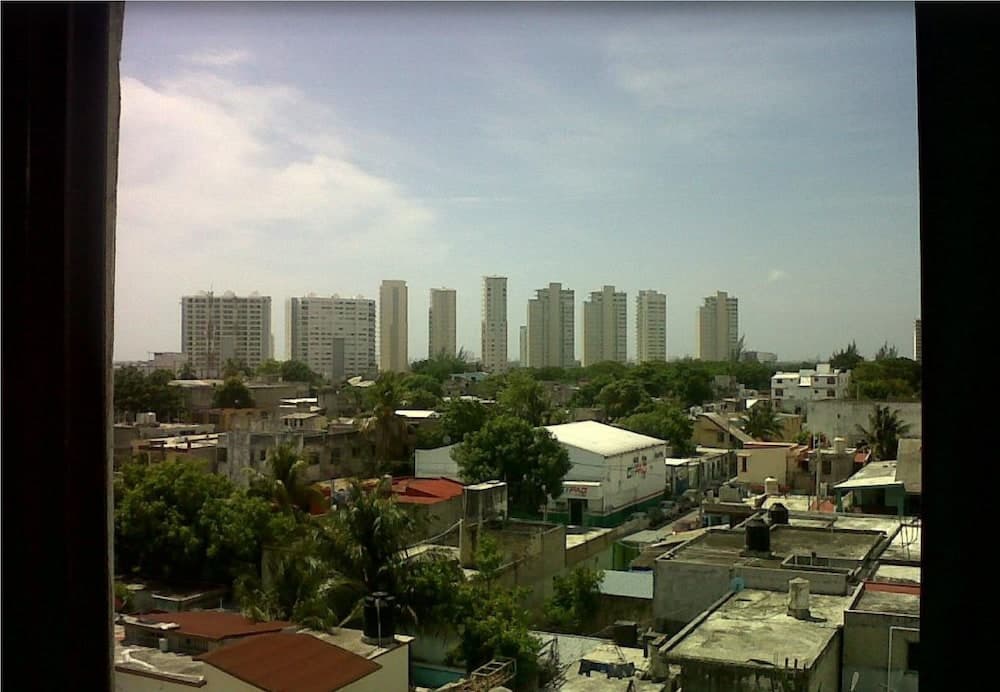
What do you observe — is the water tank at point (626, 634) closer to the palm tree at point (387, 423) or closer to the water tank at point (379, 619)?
the water tank at point (379, 619)

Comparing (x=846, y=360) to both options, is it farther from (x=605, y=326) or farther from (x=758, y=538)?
(x=605, y=326)

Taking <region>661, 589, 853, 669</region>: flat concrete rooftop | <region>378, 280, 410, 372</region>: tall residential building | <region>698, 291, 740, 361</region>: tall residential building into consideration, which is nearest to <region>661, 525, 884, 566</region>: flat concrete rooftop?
<region>661, 589, 853, 669</region>: flat concrete rooftop

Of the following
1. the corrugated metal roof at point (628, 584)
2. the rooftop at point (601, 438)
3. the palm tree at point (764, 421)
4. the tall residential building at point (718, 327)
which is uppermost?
the tall residential building at point (718, 327)

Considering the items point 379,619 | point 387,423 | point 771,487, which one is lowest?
point 379,619

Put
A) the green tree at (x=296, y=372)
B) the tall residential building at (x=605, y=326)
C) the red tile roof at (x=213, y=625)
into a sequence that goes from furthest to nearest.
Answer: the green tree at (x=296, y=372) < the tall residential building at (x=605, y=326) < the red tile roof at (x=213, y=625)

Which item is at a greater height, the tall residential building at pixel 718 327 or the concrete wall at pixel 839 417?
the tall residential building at pixel 718 327

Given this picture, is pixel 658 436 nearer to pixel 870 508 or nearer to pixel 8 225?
pixel 870 508

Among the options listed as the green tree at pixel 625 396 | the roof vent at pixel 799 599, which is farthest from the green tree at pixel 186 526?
the roof vent at pixel 799 599

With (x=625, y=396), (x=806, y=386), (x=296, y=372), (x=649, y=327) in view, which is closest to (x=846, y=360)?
(x=649, y=327)

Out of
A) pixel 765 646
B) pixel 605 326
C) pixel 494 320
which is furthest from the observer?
pixel 605 326
